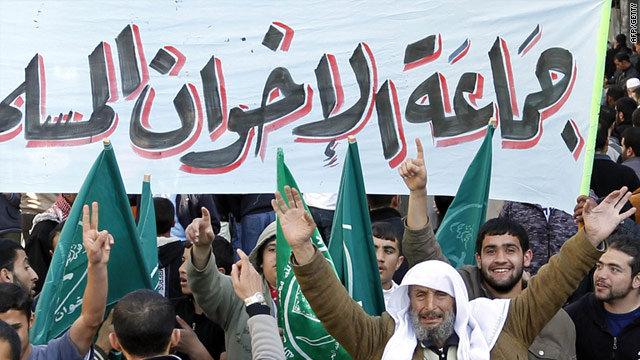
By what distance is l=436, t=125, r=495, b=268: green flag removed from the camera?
205 inches

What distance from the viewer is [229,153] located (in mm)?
5449

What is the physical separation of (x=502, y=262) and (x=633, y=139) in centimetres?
277

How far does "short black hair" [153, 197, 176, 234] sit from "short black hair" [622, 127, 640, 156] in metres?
3.32

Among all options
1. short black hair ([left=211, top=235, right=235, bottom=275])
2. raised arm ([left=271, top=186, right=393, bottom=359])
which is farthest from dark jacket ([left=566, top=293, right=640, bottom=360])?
short black hair ([left=211, top=235, right=235, bottom=275])

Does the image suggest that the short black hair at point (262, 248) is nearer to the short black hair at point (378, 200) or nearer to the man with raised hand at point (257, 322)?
the man with raised hand at point (257, 322)

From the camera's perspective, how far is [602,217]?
4.16 meters

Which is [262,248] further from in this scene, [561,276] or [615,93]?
[615,93]

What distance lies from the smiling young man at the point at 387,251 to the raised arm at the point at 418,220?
45 centimetres

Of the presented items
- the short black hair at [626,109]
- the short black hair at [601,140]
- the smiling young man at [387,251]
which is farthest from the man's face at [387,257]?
the short black hair at [626,109]

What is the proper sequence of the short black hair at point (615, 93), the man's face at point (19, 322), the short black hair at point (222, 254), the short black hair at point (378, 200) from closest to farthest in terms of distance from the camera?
1. the man's face at point (19, 322)
2. the short black hair at point (222, 254)
3. the short black hair at point (378, 200)
4. the short black hair at point (615, 93)

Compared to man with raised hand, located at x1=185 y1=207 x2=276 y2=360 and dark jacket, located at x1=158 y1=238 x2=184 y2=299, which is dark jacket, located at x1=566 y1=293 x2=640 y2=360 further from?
dark jacket, located at x1=158 y1=238 x2=184 y2=299

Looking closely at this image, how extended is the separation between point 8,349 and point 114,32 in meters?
2.55

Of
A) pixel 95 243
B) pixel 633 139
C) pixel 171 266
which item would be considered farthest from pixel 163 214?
pixel 633 139

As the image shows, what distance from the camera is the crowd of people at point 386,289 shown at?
387cm
